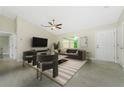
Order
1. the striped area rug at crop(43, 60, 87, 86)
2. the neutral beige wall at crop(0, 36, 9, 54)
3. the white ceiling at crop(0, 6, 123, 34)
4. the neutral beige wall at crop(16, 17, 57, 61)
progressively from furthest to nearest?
the neutral beige wall at crop(0, 36, 9, 54)
the neutral beige wall at crop(16, 17, 57, 61)
the white ceiling at crop(0, 6, 123, 34)
the striped area rug at crop(43, 60, 87, 86)

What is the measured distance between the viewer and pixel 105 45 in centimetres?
530

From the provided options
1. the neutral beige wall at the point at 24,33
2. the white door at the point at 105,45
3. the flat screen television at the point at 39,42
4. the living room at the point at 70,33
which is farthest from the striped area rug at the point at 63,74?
the flat screen television at the point at 39,42

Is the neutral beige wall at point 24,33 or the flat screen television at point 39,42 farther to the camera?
the flat screen television at point 39,42

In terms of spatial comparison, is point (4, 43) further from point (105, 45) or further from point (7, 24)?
point (105, 45)

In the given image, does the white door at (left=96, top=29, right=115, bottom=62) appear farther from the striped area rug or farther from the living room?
the striped area rug

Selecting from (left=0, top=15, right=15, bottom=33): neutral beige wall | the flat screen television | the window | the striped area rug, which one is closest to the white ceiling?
(left=0, top=15, right=15, bottom=33): neutral beige wall

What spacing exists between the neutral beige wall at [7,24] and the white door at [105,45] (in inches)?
232

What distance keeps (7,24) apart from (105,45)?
21.6 feet

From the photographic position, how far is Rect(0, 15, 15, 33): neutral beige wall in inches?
210

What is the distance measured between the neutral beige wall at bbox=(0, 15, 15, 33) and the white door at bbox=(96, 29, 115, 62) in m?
5.89

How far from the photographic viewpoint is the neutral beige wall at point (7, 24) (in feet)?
17.5

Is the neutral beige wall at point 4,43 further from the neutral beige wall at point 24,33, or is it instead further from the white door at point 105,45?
the white door at point 105,45

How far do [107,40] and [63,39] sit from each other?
3946 mm

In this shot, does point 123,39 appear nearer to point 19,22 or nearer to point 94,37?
point 94,37
